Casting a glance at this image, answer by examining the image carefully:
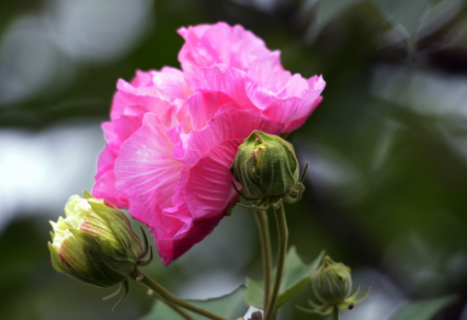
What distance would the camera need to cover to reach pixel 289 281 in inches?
52.9

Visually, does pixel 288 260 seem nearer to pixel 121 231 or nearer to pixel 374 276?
pixel 121 231

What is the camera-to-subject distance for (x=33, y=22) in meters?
3.21

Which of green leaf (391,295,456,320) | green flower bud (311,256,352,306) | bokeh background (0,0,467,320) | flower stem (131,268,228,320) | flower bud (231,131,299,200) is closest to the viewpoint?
flower bud (231,131,299,200)

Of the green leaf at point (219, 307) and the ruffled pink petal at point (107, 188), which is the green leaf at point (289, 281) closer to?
the green leaf at point (219, 307)

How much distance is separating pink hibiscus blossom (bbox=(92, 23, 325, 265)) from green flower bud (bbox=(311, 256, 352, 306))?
0.35m

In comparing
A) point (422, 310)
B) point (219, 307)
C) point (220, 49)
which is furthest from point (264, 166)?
point (422, 310)

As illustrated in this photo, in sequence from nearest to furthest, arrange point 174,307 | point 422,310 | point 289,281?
point 174,307 → point 289,281 → point 422,310

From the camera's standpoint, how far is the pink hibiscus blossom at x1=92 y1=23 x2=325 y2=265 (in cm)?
89

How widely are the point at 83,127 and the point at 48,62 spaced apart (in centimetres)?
63

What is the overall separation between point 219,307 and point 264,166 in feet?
2.58

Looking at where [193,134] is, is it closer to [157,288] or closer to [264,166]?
[264,166]

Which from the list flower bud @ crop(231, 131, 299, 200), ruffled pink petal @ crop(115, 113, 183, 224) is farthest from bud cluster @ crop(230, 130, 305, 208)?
ruffled pink petal @ crop(115, 113, 183, 224)

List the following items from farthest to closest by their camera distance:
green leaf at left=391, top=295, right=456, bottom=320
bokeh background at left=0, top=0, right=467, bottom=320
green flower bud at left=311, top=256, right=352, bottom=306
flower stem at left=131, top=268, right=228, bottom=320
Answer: bokeh background at left=0, top=0, right=467, bottom=320
green leaf at left=391, top=295, right=456, bottom=320
green flower bud at left=311, top=256, right=352, bottom=306
flower stem at left=131, top=268, right=228, bottom=320

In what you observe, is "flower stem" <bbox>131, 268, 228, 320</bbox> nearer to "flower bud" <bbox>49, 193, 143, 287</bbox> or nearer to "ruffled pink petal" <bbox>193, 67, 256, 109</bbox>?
"flower bud" <bbox>49, 193, 143, 287</bbox>
